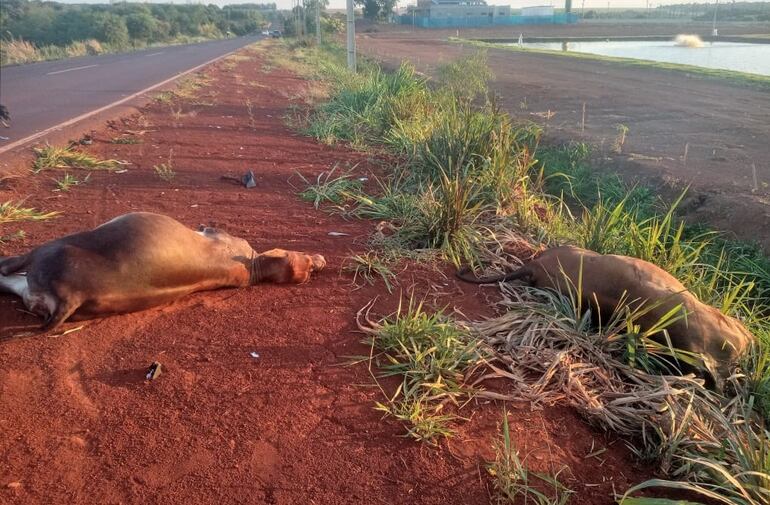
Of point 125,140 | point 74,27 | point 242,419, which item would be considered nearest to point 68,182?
point 125,140

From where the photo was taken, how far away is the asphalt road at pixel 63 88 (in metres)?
10.0

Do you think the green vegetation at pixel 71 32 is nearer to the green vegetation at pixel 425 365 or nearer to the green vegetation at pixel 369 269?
the green vegetation at pixel 369 269

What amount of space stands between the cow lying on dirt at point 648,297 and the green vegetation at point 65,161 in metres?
4.83

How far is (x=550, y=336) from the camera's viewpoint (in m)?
3.86

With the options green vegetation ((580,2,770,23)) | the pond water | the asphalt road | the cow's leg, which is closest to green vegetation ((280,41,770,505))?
the cow's leg

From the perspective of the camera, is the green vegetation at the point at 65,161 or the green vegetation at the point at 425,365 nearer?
the green vegetation at the point at 425,365

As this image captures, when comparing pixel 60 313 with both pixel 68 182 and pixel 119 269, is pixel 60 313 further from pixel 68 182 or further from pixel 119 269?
pixel 68 182

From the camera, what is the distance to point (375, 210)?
597 cm

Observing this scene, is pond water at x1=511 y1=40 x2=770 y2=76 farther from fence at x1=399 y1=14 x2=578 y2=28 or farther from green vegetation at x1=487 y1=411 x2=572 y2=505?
fence at x1=399 y1=14 x2=578 y2=28

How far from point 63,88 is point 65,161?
9326mm

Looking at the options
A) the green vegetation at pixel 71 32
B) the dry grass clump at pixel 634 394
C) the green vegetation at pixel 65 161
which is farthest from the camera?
the green vegetation at pixel 71 32

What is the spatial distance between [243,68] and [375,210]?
1964 cm

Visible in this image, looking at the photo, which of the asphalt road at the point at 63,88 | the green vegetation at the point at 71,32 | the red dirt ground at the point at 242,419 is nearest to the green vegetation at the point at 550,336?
the red dirt ground at the point at 242,419

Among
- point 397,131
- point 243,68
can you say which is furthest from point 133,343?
point 243,68
